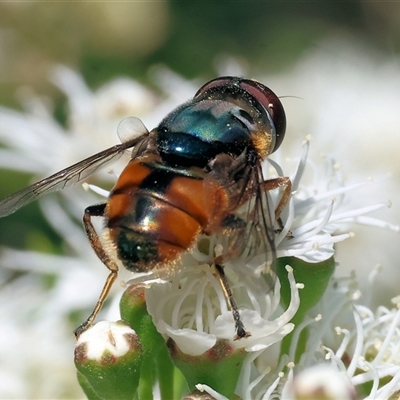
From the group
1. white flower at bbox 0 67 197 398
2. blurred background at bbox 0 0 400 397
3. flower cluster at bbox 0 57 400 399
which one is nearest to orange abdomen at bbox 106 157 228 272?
flower cluster at bbox 0 57 400 399

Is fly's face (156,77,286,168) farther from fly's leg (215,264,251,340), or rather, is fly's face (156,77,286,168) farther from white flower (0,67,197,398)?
white flower (0,67,197,398)

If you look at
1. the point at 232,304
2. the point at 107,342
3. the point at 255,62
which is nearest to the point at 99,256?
the point at 107,342

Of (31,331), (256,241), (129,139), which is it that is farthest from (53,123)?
(256,241)

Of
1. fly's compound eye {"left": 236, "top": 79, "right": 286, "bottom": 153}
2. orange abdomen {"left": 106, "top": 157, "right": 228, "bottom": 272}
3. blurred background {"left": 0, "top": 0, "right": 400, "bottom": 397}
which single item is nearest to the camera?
orange abdomen {"left": 106, "top": 157, "right": 228, "bottom": 272}

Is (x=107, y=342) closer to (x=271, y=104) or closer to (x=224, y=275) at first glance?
Answer: (x=224, y=275)

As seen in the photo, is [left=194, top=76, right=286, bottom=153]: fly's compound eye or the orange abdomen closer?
the orange abdomen

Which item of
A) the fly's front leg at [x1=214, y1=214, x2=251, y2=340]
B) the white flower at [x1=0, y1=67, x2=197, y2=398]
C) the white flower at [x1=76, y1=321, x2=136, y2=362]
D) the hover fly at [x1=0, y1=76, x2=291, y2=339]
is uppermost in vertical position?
the hover fly at [x1=0, y1=76, x2=291, y2=339]

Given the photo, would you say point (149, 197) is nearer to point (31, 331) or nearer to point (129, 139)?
point (129, 139)

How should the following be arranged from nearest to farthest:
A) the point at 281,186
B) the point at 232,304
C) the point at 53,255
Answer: the point at 232,304 < the point at 281,186 < the point at 53,255
